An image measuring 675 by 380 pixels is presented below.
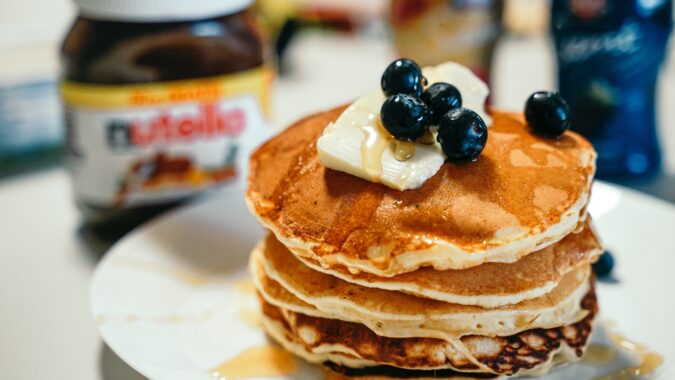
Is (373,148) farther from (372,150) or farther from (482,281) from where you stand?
(482,281)

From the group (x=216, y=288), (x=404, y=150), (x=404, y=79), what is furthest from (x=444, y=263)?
(x=216, y=288)

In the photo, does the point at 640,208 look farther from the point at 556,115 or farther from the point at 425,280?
the point at 425,280

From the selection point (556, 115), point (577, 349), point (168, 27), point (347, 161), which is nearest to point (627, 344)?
point (577, 349)

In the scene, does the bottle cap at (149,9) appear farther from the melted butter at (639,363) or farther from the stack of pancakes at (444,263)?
the melted butter at (639,363)

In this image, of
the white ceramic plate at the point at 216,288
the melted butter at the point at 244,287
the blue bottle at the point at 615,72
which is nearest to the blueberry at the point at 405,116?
the white ceramic plate at the point at 216,288

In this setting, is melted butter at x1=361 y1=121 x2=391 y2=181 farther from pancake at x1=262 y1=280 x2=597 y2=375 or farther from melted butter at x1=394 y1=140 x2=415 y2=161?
pancake at x1=262 y1=280 x2=597 y2=375

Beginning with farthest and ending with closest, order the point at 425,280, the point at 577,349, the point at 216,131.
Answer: the point at 216,131
the point at 577,349
the point at 425,280
